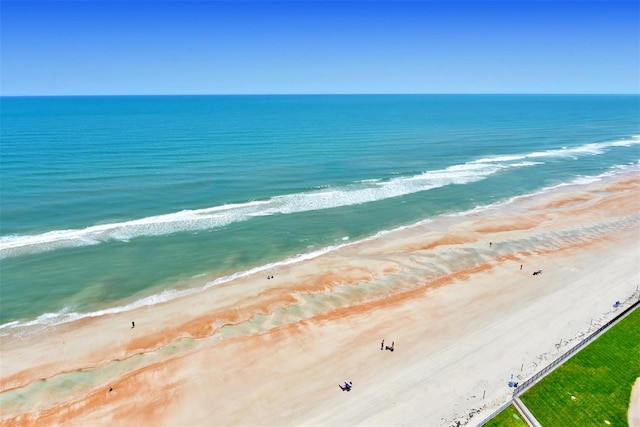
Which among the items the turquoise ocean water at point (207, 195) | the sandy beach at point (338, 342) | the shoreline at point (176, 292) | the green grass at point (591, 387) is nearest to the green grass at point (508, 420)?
the green grass at point (591, 387)

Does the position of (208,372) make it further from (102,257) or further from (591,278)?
(591,278)

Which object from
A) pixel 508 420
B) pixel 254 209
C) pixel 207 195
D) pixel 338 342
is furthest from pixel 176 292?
pixel 508 420

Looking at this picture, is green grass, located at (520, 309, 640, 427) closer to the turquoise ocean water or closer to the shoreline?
the shoreline

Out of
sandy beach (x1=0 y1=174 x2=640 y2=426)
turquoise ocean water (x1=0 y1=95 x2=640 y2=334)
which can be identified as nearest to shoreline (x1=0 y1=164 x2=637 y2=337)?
turquoise ocean water (x1=0 y1=95 x2=640 y2=334)

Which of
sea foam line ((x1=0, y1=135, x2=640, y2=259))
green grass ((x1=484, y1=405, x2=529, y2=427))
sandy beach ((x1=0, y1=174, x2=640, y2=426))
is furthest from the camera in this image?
sea foam line ((x1=0, y1=135, x2=640, y2=259))

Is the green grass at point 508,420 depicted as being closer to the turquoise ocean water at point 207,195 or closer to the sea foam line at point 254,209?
the turquoise ocean water at point 207,195

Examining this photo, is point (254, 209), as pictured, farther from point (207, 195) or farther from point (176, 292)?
point (176, 292)

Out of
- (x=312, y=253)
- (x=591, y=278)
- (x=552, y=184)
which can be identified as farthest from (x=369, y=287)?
(x=552, y=184)
